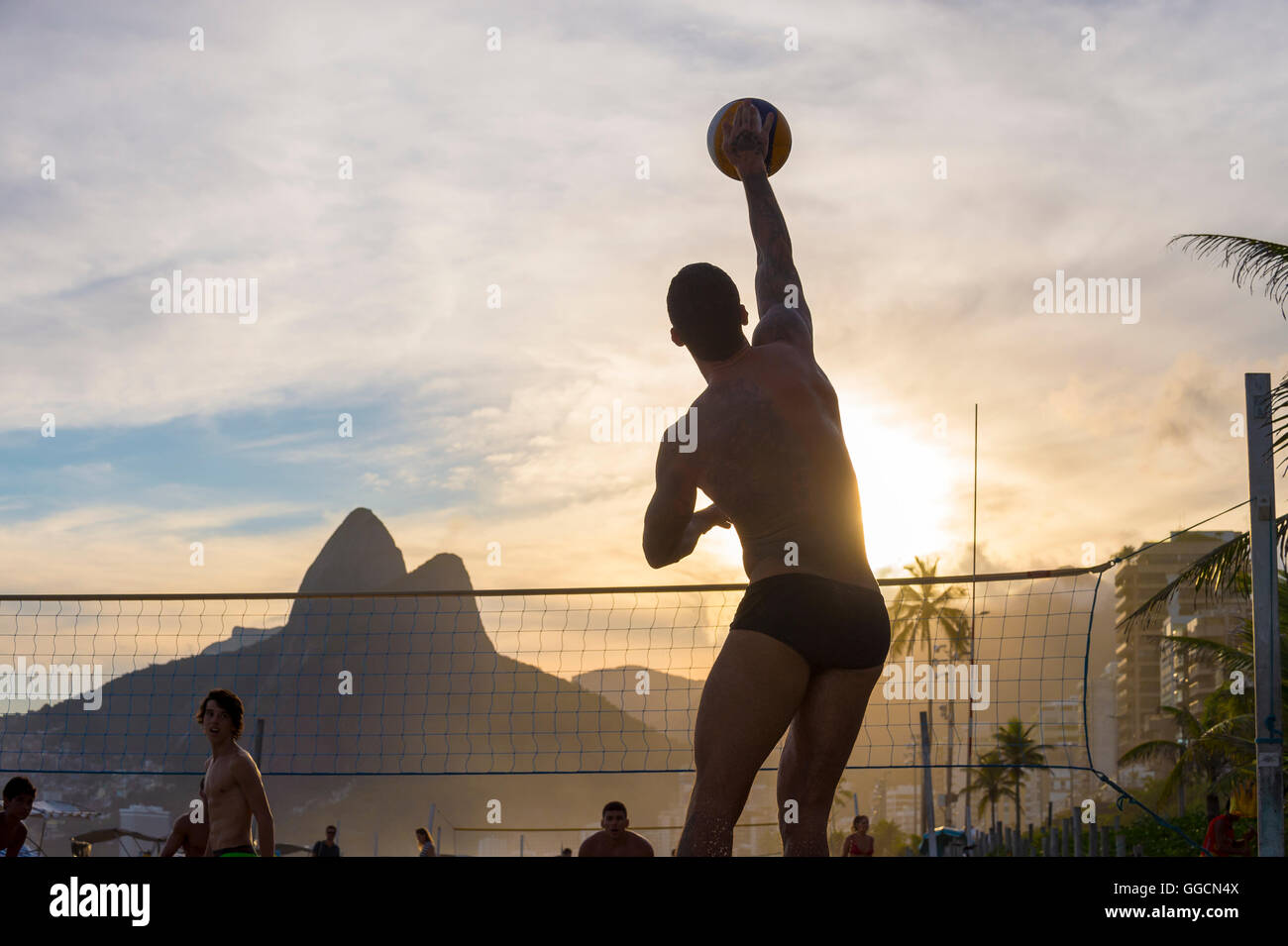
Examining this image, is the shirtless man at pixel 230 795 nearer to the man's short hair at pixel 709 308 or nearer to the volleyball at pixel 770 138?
the volleyball at pixel 770 138

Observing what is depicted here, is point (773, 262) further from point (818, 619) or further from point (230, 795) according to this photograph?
point (230, 795)

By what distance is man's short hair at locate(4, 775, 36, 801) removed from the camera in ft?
26.1

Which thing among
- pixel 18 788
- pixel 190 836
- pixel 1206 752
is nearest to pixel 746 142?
pixel 190 836

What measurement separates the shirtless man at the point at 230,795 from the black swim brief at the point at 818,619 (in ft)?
14.4

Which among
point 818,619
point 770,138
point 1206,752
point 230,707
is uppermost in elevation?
point 770,138

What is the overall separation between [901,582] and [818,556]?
4045 mm

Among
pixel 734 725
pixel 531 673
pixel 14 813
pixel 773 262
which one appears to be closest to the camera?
pixel 734 725

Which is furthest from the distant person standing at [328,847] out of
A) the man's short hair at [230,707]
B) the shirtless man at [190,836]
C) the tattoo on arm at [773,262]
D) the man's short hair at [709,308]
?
the man's short hair at [709,308]

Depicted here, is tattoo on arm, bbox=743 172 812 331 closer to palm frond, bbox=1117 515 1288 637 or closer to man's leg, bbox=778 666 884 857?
man's leg, bbox=778 666 884 857

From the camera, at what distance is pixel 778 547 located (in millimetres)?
3014

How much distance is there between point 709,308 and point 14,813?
7292 millimetres

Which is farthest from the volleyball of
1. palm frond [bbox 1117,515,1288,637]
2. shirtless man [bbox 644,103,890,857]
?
palm frond [bbox 1117,515,1288,637]
